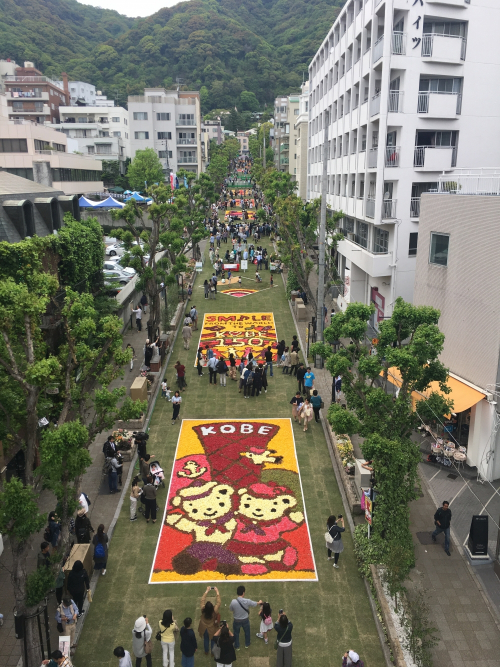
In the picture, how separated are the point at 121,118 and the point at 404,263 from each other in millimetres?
82381

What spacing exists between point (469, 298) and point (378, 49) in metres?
15.8

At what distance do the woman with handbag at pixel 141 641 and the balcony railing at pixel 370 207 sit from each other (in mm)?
22637

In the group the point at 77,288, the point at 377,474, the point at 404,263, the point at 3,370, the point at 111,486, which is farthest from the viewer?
the point at 404,263

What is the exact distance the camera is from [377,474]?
506 inches

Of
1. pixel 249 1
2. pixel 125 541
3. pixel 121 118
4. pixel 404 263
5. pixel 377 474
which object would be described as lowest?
pixel 125 541

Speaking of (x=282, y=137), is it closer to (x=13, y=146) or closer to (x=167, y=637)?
(x=13, y=146)

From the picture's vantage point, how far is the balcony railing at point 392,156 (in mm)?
26569

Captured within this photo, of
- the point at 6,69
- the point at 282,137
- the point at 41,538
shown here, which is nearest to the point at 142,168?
the point at 282,137

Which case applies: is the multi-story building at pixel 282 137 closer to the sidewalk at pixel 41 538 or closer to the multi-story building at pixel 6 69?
the multi-story building at pixel 6 69

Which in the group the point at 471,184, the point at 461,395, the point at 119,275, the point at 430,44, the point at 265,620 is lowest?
the point at 265,620

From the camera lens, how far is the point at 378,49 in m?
26.8

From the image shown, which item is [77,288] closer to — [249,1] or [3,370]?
[3,370]

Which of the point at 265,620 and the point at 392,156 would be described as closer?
the point at 265,620

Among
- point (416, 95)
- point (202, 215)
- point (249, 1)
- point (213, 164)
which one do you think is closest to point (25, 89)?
point (213, 164)
